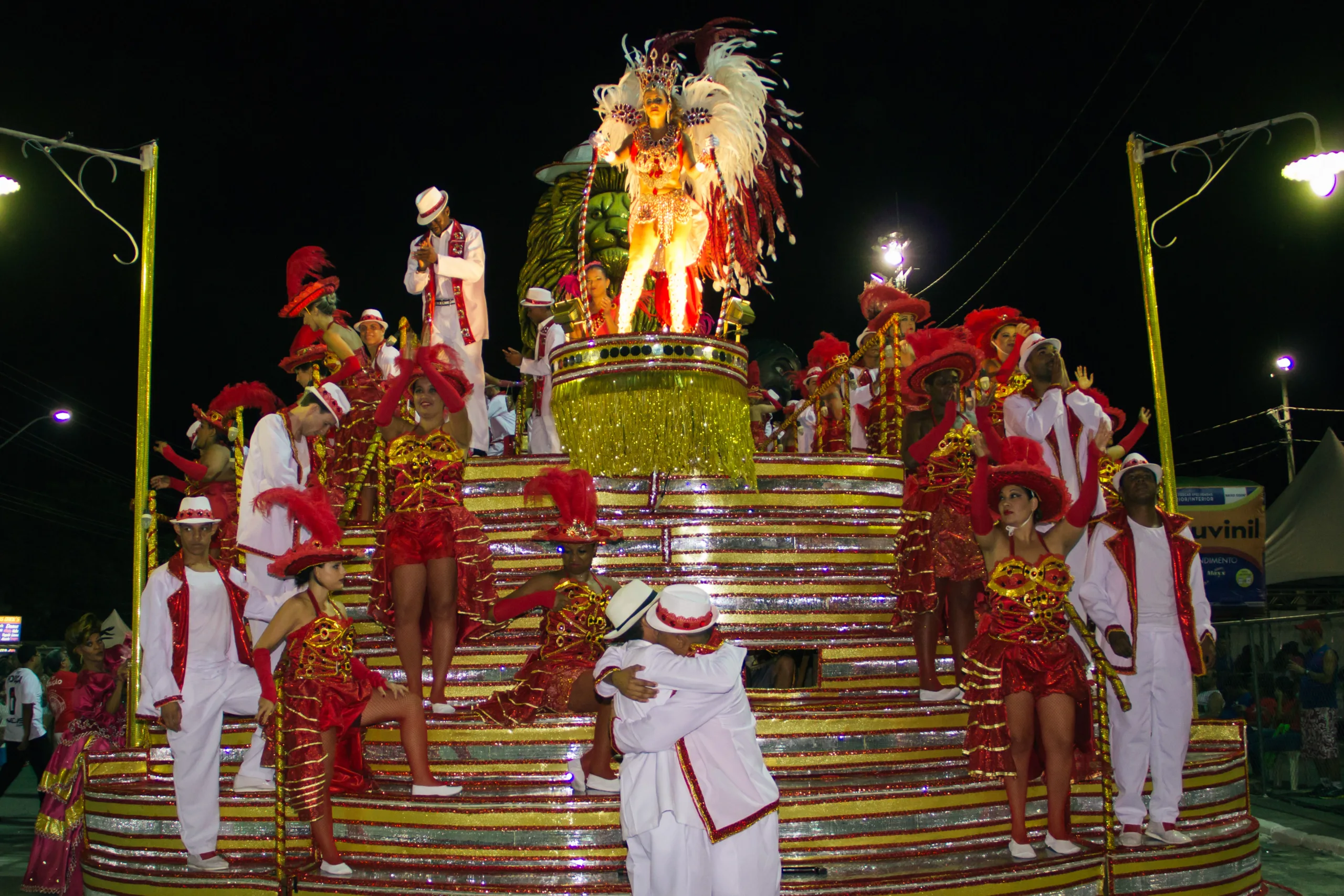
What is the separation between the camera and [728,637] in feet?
22.8

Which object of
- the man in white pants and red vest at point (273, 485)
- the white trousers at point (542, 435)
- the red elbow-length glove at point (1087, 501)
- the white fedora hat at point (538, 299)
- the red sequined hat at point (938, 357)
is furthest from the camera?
the white fedora hat at point (538, 299)

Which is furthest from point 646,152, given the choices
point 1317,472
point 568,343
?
point 1317,472

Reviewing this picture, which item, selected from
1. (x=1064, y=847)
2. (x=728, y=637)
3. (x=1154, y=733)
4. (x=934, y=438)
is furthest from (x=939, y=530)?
(x=1064, y=847)

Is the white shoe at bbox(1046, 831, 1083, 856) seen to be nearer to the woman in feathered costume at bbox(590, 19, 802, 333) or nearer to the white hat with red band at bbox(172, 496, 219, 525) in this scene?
the white hat with red band at bbox(172, 496, 219, 525)

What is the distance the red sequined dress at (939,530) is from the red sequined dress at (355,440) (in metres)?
4.39

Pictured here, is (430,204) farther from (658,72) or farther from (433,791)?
(433,791)

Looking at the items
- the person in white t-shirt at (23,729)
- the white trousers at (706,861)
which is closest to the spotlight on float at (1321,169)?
the white trousers at (706,861)

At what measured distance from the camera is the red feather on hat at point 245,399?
8148 millimetres

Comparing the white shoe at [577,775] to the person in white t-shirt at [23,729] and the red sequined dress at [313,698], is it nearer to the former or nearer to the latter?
the red sequined dress at [313,698]

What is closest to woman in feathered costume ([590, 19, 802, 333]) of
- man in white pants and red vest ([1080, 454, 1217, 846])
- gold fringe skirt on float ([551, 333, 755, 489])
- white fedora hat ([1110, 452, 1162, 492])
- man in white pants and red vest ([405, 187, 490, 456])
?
man in white pants and red vest ([405, 187, 490, 456])

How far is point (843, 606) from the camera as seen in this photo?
730cm

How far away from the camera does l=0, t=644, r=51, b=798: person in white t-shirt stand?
371 inches

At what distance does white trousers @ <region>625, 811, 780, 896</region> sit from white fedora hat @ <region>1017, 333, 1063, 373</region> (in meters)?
4.42

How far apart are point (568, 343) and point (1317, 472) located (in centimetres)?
1455
